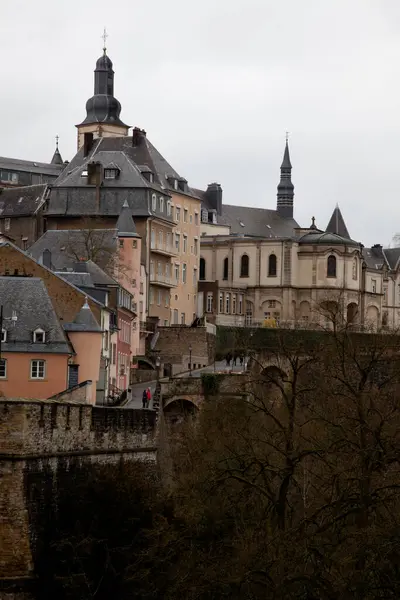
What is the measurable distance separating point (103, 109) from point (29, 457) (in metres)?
92.0

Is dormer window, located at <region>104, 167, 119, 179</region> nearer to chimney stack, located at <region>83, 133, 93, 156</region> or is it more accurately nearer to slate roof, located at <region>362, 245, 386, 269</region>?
chimney stack, located at <region>83, 133, 93, 156</region>

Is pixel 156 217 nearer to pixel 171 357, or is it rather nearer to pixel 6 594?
pixel 171 357

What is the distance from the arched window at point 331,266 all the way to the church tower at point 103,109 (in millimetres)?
17283

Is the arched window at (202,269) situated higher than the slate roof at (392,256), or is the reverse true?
the slate roof at (392,256)

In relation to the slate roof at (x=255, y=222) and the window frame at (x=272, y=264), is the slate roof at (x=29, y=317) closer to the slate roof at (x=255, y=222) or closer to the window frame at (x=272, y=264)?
the window frame at (x=272, y=264)

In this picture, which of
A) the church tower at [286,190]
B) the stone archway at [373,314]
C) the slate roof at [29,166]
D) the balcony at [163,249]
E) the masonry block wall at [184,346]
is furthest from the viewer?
the slate roof at [29,166]

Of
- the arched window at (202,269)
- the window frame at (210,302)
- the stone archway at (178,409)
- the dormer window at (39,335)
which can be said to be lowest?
the stone archway at (178,409)

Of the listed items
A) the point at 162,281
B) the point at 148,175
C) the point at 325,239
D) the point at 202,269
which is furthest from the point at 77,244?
the point at 325,239

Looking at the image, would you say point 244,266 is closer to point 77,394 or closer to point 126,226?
point 126,226

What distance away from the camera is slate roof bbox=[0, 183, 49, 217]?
354 feet

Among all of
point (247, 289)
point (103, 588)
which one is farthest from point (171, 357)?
point (103, 588)

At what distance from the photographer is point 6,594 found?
37.3 m

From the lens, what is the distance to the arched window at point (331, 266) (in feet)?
413

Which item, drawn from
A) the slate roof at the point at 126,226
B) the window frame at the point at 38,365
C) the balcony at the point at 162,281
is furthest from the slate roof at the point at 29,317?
the balcony at the point at 162,281
